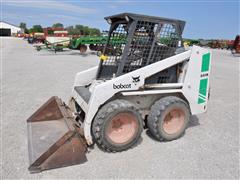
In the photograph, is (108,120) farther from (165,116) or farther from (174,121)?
(174,121)

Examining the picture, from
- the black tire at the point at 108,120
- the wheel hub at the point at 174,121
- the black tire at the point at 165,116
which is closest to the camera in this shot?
the black tire at the point at 108,120

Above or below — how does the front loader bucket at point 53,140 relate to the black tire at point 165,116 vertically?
below

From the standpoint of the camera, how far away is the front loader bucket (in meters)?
2.53

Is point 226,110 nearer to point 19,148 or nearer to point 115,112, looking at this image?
point 115,112

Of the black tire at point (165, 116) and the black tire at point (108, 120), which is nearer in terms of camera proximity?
the black tire at point (108, 120)

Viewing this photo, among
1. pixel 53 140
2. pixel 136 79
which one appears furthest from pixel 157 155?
pixel 53 140

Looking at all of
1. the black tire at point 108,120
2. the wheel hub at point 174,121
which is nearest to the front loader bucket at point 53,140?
the black tire at point 108,120

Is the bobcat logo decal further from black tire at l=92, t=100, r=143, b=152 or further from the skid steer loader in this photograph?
black tire at l=92, t=100, r=143, b=152

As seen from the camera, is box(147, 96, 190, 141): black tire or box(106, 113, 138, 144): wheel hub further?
box(147, 96, 190, 141): black tire

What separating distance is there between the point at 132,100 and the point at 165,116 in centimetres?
55

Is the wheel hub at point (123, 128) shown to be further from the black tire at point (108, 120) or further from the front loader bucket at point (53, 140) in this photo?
the front loader bucket at point (53, 140)

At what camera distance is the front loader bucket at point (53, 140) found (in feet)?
8.30

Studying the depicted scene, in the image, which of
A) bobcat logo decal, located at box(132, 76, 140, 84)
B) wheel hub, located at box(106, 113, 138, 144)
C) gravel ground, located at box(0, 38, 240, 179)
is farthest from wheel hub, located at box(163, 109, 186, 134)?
bobcat logo decal, located at box(132, 76, 140, 84)

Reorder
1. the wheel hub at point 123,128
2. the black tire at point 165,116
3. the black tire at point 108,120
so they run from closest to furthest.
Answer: the black tire at point 108,120
the wheel hub at point 123,128
the black tire at point 165,116
